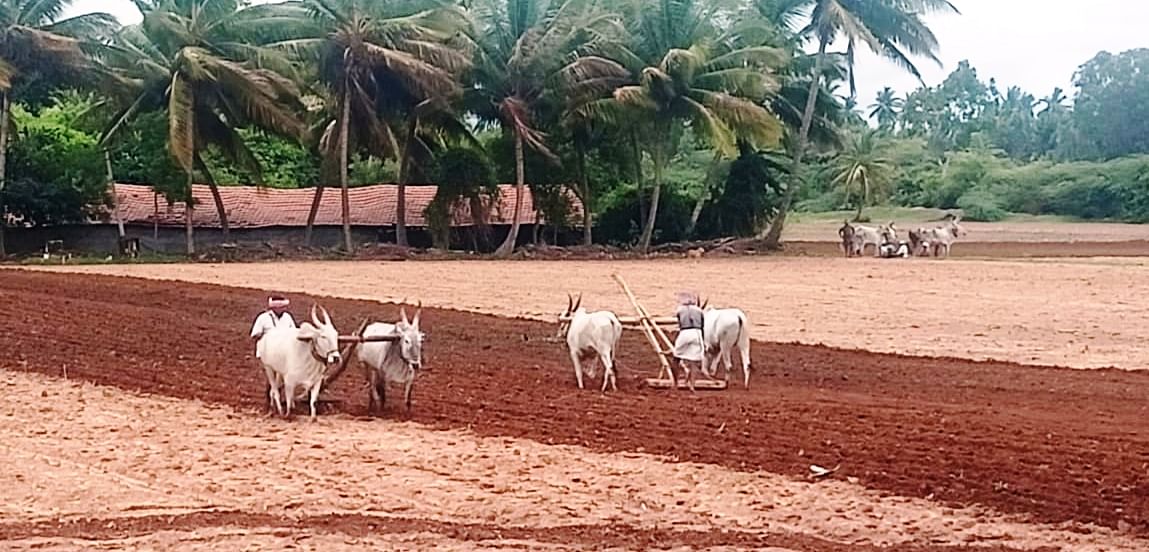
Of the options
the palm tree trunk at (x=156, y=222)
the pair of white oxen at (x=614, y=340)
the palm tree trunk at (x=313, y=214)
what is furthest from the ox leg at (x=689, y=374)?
the palm tree trunk at (x=156, y=222)

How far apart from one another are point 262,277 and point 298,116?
34.7 ft

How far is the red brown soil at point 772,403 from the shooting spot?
9883 millimetres

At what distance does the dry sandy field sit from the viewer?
8750mm

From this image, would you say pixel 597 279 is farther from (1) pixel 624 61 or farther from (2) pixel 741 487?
(2) pixel 741 487

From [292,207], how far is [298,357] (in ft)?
118

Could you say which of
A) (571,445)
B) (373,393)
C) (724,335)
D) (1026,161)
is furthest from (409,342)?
(1026,161)

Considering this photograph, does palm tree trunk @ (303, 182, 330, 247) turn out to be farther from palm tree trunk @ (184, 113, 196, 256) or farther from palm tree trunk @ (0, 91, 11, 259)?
palm tree trunk @ (0, 91, 11, 259)

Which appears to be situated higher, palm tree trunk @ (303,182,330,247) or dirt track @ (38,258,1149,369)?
palm tree trunk @ (303,182,330,247)

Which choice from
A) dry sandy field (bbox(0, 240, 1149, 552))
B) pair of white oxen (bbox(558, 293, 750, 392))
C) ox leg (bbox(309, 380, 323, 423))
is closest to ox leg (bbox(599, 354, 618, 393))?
pair of white oxen (bbox(558, 293, 750, 392))

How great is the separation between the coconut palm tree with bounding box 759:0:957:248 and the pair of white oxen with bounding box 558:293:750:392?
30.2 meters

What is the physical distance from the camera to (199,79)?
38.7m

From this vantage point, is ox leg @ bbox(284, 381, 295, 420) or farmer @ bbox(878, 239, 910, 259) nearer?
ox leg @ bbox(284, 381, 295, 420)

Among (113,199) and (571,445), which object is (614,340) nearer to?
(571,445)

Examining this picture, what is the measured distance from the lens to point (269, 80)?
39.0m
